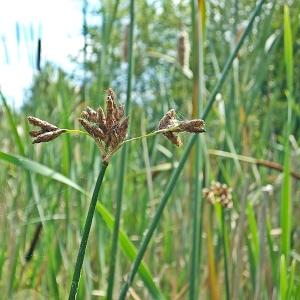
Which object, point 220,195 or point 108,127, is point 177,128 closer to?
point 108,127

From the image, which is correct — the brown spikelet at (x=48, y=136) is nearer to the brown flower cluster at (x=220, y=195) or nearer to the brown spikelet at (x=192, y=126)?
the brown spikelet at (x=192, y=126)

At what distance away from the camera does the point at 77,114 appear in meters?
1.45

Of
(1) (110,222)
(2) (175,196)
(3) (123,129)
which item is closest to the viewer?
(3) (123,129)

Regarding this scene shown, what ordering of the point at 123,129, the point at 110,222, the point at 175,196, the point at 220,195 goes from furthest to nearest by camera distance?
the point at 175,196 < the point at 220,195 < the point at 110,222 < the point at 123,129

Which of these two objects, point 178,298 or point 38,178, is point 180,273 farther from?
point 38,178

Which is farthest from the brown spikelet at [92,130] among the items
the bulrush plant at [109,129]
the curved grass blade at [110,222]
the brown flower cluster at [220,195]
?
the brown flower cluster at [220,195]

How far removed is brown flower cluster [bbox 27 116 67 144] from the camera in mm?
344

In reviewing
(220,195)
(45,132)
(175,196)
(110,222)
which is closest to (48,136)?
(45,132)

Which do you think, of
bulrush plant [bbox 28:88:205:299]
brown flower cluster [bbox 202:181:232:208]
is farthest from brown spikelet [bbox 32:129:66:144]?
brown flower cluster [bbox 202:181:232:208]

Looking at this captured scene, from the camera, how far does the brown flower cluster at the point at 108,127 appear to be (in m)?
0.35

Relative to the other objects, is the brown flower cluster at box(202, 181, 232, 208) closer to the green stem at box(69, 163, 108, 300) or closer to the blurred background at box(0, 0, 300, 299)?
the blurred background at box(0, 0, 300, 299)

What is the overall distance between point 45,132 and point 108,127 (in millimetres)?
36

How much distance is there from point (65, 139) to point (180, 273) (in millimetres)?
546

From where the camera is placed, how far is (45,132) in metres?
0.35
